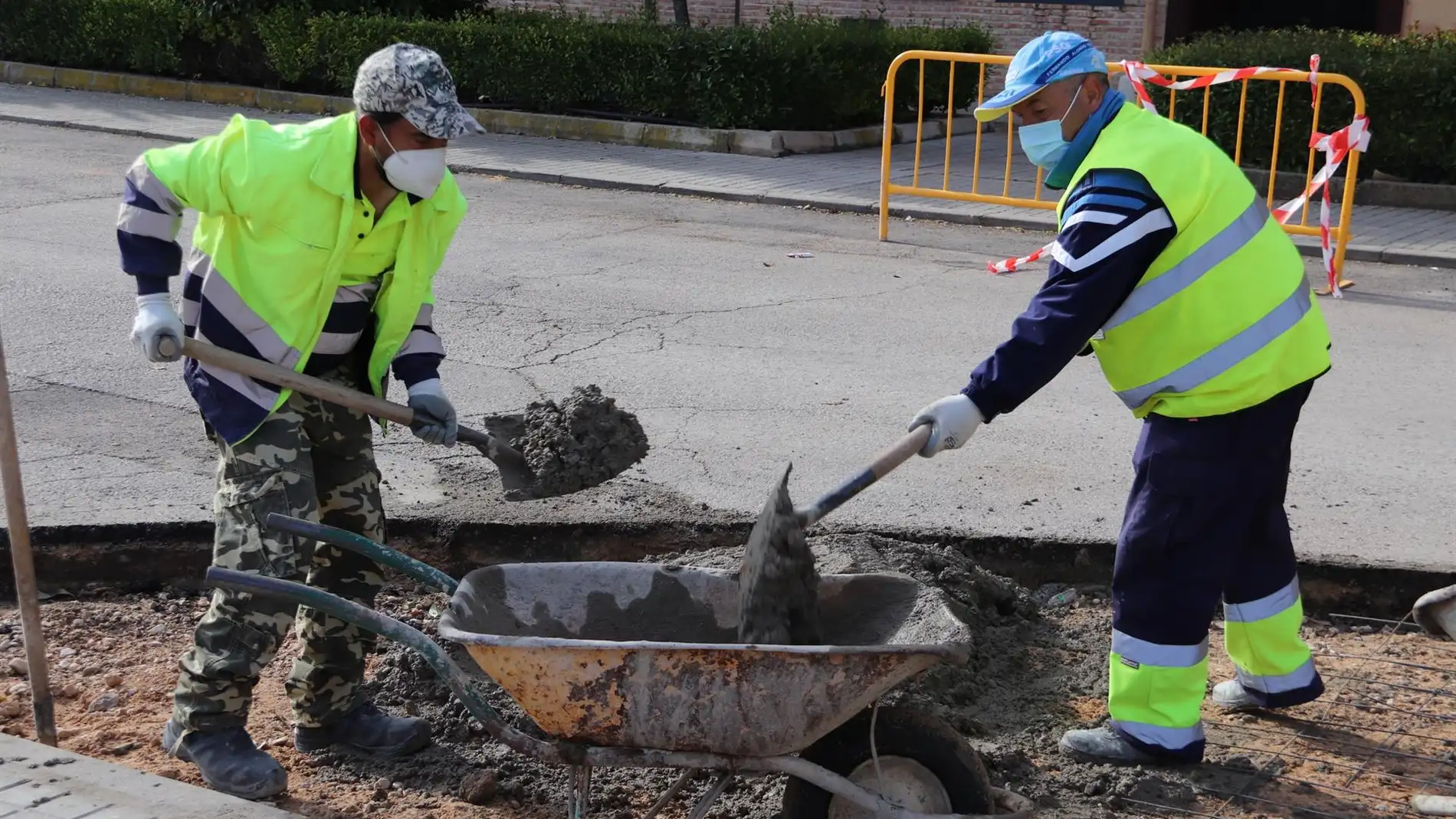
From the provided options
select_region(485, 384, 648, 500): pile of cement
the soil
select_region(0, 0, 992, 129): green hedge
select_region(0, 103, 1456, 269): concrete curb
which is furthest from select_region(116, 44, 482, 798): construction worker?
select_region(0, 0, 992, 129): green hedge

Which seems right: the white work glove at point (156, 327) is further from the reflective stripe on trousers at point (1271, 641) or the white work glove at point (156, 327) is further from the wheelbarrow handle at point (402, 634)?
the reflective stripe on trousers at point (1271, 641)

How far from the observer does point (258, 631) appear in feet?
11.6

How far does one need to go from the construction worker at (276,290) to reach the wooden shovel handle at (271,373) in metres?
0.03

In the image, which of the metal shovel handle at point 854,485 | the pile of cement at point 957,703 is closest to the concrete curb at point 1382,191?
the pile of cement at point 957,703

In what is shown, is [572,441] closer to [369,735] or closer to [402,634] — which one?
[369,735]

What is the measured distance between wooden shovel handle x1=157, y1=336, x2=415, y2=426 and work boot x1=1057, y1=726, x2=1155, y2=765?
197 cm

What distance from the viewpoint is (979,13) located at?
18.1 meters

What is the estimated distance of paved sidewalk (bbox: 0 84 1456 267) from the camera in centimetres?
1112

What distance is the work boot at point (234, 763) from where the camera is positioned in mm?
3555

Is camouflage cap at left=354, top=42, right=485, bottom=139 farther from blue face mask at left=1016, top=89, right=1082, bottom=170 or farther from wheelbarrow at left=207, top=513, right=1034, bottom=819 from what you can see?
blue face mask at left=1016, top=89, right=1082, bottom=170

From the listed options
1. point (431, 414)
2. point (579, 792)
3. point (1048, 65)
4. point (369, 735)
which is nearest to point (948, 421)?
point (1048, 65)

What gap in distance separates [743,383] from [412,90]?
12.5 ft

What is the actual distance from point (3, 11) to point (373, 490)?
57.7 ft

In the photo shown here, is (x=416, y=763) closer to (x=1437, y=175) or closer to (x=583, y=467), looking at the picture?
(x=583, y=467)
